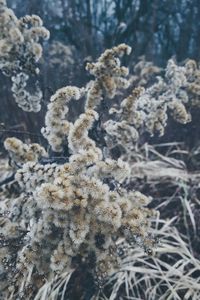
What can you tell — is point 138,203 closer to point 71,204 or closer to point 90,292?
point 71,204

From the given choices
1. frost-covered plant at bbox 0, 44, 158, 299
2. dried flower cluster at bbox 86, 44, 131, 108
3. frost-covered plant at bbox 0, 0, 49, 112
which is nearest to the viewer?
frost-covered plant at bbox 0, 44, 158, 299

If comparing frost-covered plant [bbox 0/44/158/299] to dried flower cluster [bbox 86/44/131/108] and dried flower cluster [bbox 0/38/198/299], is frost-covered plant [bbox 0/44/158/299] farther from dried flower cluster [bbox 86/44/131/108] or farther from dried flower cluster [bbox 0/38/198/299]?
dried flower cluster [bbox 86/44/131/108]

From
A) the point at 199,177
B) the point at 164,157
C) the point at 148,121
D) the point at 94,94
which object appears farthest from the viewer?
the point at 164,157

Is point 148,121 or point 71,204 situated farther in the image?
point 148,121

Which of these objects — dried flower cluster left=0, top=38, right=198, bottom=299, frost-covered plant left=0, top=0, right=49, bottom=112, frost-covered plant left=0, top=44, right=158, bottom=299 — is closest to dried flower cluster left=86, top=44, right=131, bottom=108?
dried flower cluster left=0, top=38, right=198, bottom=299

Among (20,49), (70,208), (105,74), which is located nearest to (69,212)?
(70,208)

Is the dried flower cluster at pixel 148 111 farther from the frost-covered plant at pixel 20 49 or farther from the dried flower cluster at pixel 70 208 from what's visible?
the frost-covered plant at pixel 20 49

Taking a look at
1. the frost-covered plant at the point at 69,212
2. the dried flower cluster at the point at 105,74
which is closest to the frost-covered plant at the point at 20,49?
the dried flower cluster at the point at 105,74

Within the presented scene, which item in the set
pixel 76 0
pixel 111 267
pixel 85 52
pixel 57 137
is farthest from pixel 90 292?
pixel 76 0
